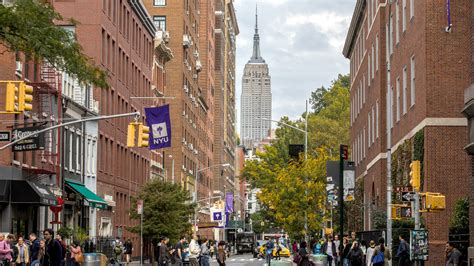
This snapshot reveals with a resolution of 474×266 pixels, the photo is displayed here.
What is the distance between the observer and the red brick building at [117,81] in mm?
58844

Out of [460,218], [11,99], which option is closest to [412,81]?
[460,218]

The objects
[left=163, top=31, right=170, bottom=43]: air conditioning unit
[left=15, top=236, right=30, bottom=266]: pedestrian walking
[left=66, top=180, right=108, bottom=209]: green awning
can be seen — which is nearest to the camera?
[left=15, top=236, right=30, bottom=266]: pedestrian walking

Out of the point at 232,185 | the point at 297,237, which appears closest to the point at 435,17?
the point at 297,237

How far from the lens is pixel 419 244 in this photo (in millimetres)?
26828

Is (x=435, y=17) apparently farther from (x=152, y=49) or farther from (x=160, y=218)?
(x=152, y=49)

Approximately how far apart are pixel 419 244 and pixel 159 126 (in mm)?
29270

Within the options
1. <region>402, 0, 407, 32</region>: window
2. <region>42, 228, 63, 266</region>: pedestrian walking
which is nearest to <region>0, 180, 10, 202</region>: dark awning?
<region>42, 228, 63, 266</region>: pedestrian walking

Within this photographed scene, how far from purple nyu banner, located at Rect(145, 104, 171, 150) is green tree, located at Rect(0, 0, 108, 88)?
29.3 meters

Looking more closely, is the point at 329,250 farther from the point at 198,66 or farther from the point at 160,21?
the point at 198,66

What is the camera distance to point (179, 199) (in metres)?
62.5

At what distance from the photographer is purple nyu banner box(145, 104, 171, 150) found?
53.4 m

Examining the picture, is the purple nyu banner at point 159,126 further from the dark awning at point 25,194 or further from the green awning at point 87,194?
the dark awning at point 25,194

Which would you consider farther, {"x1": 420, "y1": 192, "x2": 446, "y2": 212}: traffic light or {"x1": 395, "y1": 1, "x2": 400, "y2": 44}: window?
{"x1": 395, "y1": 1, "x2": 400, "y2": 44}: window

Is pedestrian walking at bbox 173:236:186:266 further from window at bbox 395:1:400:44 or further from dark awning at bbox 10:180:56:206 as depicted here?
window at bbox 395:1:400:44
